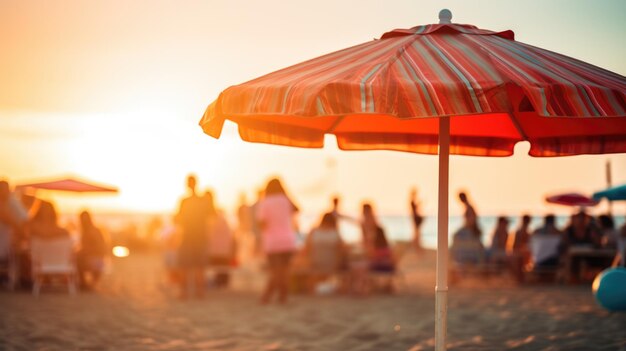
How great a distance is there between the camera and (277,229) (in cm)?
1199

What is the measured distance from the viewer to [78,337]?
865 cm

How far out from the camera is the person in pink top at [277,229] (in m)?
12.0

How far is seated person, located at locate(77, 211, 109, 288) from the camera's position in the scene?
14.2 metres

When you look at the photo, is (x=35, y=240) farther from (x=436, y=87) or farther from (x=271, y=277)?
Answer: (x=436, y=87)

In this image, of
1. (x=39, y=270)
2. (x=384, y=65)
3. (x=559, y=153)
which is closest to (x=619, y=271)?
(x=559, y=153)

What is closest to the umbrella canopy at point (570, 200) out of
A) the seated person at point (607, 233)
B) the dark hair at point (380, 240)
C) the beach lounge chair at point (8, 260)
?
the seated person at point (607, 233)

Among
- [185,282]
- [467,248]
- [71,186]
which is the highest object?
[71,186]

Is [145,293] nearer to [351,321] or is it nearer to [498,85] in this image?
[351,321]

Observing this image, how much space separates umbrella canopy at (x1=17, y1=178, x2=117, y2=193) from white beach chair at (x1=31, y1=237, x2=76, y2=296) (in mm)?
3509

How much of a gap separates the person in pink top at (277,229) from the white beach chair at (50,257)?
3.15 meters

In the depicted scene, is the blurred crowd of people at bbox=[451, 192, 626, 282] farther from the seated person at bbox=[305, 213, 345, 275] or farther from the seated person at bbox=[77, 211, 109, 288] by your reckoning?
the seated person at bbox=[77, 211, 109, 288]

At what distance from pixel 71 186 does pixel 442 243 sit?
1244cm

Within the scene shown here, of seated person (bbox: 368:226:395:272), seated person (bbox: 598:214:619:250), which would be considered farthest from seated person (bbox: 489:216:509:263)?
seated person (bbox: 368:226:395:272)

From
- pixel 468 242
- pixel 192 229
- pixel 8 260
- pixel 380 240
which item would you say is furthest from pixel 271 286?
pixel 468 242
